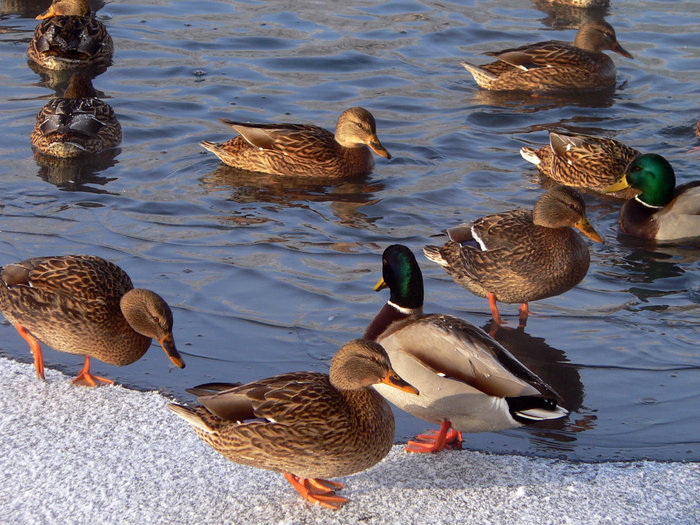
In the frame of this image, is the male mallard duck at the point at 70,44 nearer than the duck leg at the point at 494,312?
No

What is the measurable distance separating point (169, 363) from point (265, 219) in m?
2.73

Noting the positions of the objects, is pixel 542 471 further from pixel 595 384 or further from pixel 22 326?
pixel 22 326

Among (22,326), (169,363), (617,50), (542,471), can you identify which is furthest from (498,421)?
(617,50)

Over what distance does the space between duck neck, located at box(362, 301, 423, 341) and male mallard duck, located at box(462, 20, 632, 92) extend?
21.9 ft

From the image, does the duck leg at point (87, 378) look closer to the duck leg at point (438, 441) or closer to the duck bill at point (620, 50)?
the duck leg at point (438, 441)

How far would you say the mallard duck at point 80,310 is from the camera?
527 cm

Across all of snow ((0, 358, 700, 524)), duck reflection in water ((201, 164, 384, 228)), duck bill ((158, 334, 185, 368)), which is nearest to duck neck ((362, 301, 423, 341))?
snow ((0, 358, 700, 524))

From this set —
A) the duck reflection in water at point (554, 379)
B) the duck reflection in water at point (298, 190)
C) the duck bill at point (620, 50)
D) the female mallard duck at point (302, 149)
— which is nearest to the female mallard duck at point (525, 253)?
the duck reflection in water at point (554, 379)

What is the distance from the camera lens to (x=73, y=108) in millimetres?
9922

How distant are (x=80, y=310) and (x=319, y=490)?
1696 mm

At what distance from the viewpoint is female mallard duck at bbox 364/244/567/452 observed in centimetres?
475

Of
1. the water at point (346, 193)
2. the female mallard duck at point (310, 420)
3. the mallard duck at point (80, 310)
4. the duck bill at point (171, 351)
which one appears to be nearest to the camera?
the female mallard duck at point (310, 420)

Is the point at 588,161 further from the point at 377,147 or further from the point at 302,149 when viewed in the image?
the point at 302,149

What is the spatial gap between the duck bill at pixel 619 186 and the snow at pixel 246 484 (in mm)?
4364
